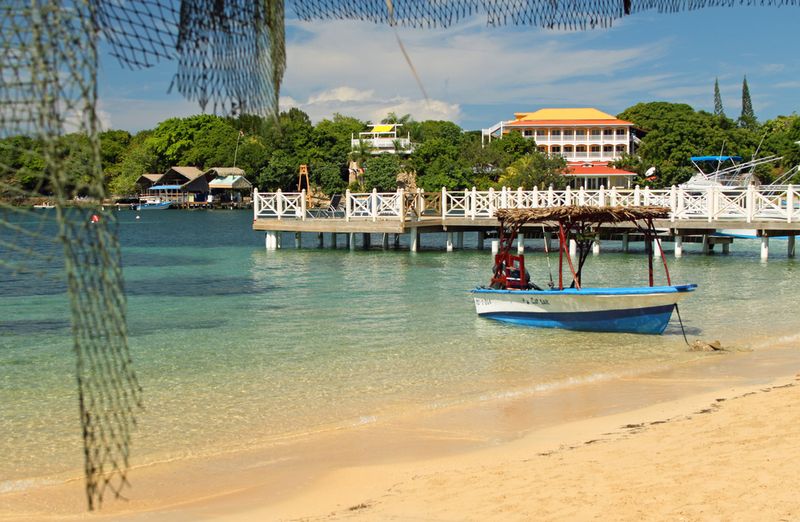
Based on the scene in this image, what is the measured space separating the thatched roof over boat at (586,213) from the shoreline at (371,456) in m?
5.33

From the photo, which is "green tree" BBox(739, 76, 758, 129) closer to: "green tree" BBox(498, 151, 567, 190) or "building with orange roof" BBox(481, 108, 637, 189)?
"building with orange roof" BBox(481, 108, 637, 189)

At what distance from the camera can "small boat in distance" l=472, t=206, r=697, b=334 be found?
16.5 m

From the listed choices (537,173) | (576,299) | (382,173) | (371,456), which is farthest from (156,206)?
(371,456)

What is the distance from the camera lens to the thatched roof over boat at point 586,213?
17438mm

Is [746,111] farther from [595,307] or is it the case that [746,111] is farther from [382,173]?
[595,307]

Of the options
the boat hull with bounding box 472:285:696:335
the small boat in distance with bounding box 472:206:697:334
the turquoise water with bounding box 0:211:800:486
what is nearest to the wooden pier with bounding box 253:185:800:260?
the turquoise water with bounding box 0:211:800:486

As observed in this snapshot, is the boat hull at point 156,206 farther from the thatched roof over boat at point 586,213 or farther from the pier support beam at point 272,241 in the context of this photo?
the thatched roof over boat at point 586,213

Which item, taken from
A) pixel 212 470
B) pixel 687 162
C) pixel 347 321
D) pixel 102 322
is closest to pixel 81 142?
pixel 102 322

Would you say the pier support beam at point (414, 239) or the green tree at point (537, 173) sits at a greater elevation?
the green tree at point (537, 173)

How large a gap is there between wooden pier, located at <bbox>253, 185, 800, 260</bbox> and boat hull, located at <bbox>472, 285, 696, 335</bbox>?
17329 mm

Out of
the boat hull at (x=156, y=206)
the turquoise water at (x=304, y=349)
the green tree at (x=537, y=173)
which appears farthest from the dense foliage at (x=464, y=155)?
the turquoise water at (x=304, y=349)

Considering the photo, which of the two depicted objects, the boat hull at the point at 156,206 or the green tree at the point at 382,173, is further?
the boat hull at the point at 156,206

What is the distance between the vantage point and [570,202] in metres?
37.1

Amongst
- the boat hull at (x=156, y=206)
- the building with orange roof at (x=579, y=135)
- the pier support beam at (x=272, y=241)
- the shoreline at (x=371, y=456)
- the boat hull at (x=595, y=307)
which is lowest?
the shoreline at (x=371, y=456)
